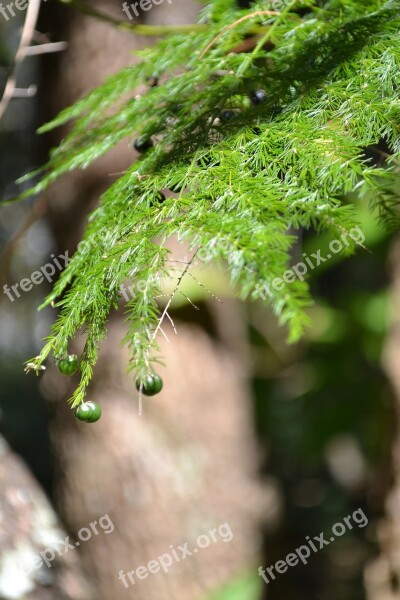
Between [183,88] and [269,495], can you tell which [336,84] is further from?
[269,495]

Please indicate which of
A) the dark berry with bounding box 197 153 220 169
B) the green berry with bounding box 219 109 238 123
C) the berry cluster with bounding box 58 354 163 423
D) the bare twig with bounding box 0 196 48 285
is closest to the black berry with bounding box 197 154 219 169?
the dark berry with bounding box 197 153 220 169

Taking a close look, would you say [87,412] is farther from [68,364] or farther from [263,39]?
[263,39]

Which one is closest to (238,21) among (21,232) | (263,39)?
(263,39)

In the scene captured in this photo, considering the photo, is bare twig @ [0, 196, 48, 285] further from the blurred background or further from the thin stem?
the thin stem

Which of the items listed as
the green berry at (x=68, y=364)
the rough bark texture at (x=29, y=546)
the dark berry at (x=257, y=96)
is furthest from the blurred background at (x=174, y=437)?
the green berry at (x=68, y=364)

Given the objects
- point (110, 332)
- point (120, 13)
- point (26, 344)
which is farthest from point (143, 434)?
point (26, 344)
